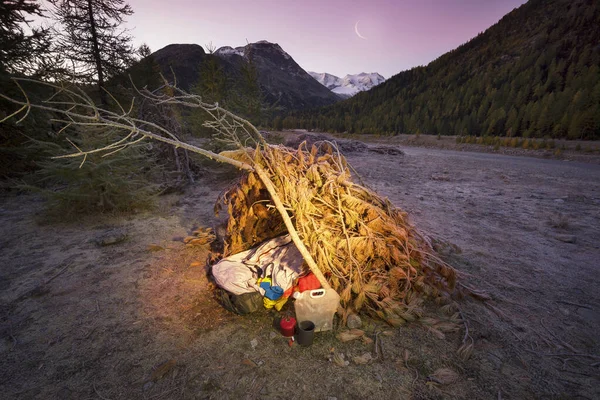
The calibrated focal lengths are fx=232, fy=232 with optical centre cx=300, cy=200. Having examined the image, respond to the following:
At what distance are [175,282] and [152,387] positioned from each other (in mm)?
1737

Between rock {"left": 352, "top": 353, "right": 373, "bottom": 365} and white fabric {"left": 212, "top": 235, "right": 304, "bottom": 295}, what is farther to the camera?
white fabric {"left": 212, "top": 235, "right": 304, "bottom": 295}

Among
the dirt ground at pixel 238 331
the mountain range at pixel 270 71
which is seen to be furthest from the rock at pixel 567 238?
the mountain range at pixel 270 71

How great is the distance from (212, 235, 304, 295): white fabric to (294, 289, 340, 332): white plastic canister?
0.49 meters

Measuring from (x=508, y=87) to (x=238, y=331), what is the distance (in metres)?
54.7

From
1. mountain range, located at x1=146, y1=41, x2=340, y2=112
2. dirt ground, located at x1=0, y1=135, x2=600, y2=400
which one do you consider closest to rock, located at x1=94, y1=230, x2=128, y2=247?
dirt ground, located at x1=0, y1=135, x2=600, y2=400

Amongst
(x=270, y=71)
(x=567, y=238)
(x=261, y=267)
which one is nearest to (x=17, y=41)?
(x=261, y=267)

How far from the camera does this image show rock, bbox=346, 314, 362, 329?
9.47ft

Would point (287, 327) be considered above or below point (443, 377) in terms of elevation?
above

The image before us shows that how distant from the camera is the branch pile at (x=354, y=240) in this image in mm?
3086

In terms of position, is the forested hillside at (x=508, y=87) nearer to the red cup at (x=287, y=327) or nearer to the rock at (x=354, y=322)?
the rock at (x=354, y=322)

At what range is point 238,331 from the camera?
2836 millimetres

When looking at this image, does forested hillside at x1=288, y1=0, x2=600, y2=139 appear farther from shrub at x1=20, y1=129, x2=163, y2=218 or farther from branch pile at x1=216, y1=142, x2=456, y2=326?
shrub at x1=20, y1=129, x2=163, y2=218

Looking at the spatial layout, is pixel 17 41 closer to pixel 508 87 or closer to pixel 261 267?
pixel 261 267

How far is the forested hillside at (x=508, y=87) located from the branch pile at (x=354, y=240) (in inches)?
1171
